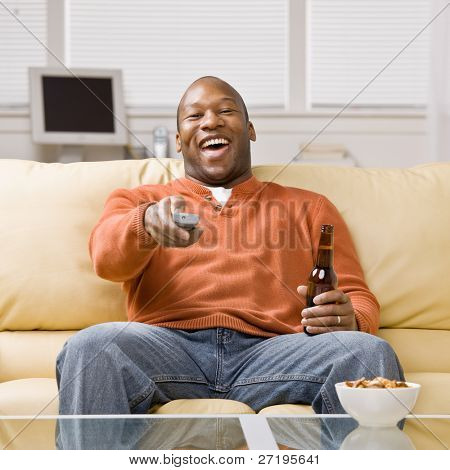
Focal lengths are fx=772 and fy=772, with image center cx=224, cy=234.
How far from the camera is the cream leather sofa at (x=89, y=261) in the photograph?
1.40 metres

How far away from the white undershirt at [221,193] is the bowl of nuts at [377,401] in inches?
25.3

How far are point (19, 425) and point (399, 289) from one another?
31.7 inches

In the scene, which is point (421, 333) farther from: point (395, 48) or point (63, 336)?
point (395, 48)

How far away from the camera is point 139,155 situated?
8.89 feet

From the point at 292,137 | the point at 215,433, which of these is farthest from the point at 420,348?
the point at 292,137

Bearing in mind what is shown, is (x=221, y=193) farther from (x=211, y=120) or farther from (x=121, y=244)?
(x=121, y=244)

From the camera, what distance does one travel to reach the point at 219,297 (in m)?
1.33

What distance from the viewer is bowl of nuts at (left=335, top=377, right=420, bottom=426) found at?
0.87 meters

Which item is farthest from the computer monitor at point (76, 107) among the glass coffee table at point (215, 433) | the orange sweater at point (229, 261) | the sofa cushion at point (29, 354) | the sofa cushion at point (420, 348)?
the glass coffee table at point (215, 433)

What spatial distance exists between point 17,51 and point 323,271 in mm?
1859

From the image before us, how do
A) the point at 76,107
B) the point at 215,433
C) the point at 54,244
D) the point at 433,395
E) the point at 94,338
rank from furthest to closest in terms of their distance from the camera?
the point at 76,107
the point at 54,244
the point at 433,395
the point at 94,338
the point at 215,433

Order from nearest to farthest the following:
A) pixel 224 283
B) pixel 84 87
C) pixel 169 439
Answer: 1. pixel 169 439
2. pixel 224 283
3. pixel 84 87

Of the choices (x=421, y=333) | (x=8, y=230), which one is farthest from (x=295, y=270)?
(x=8, y=230)

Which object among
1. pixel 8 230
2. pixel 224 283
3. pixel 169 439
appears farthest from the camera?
pixel 8 230
